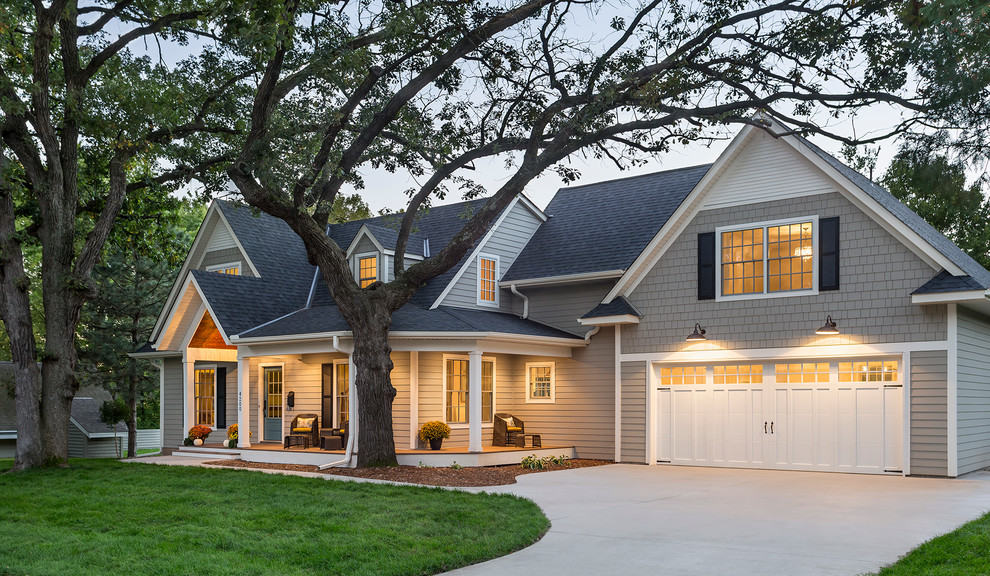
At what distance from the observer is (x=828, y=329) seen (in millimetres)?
15773

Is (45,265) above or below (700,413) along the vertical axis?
above

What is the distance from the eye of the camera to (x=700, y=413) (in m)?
17.7

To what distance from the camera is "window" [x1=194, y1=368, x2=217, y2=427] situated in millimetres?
22594

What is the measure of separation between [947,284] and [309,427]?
13.3 metres

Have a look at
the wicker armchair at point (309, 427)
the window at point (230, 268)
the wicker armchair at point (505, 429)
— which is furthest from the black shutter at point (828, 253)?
the window at point (230, 268)

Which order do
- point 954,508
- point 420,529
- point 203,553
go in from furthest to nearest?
point 954,508 < point 420,529 < point 203,553

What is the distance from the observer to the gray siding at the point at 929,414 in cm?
Answer: 1477

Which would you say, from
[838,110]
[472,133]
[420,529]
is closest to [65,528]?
[420,529]

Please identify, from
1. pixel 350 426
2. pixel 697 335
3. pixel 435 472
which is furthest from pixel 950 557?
pixel 350 426

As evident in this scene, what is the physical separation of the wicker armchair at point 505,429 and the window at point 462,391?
0.95ft

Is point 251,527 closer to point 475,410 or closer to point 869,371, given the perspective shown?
point 475,410

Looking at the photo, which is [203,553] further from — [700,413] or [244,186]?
[700,413]

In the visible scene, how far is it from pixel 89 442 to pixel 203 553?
25.0 meters

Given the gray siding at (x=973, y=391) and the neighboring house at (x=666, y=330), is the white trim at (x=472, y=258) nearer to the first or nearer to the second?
the neighboring house at (x=666, y=330)
